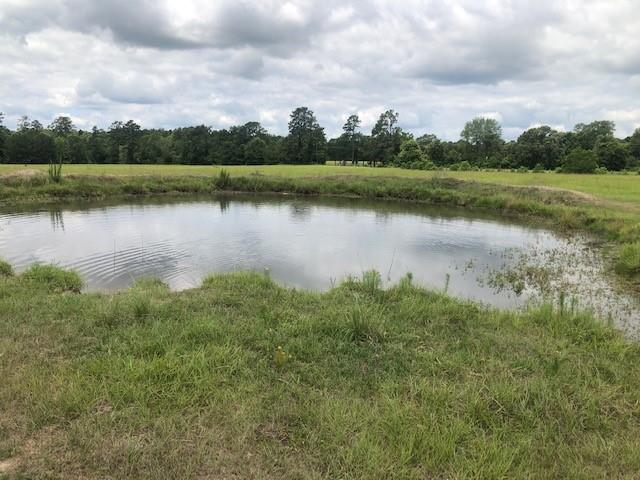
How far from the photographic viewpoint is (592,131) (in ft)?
271

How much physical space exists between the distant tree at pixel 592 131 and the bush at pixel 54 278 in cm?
8130

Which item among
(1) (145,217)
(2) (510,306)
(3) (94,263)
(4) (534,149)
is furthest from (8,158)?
(4) (534,149)

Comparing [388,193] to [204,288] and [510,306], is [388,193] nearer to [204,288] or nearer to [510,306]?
[510,306]

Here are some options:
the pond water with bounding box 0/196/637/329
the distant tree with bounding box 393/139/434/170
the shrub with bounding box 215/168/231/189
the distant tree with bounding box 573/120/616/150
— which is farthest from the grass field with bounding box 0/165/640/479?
the distant tree with bounding box 573/120/616/150

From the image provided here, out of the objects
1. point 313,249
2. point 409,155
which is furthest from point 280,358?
point 409,155

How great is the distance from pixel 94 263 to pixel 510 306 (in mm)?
10277

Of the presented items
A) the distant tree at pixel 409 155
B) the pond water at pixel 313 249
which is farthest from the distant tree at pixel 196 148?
the pond water at pixel 313 249

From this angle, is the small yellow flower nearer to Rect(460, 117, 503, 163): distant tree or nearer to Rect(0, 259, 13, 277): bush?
Rect(0, 259, 13, 277): bush

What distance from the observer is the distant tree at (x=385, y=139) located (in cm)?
7687

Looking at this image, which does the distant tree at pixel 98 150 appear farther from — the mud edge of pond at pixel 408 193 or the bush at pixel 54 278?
the bush at pixel 54 278

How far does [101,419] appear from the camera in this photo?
355cm

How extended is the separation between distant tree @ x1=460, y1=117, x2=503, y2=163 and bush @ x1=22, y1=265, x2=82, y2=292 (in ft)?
249

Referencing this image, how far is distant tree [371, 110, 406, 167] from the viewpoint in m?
76.9

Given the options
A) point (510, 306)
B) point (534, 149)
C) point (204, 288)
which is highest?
point (534, 149)
